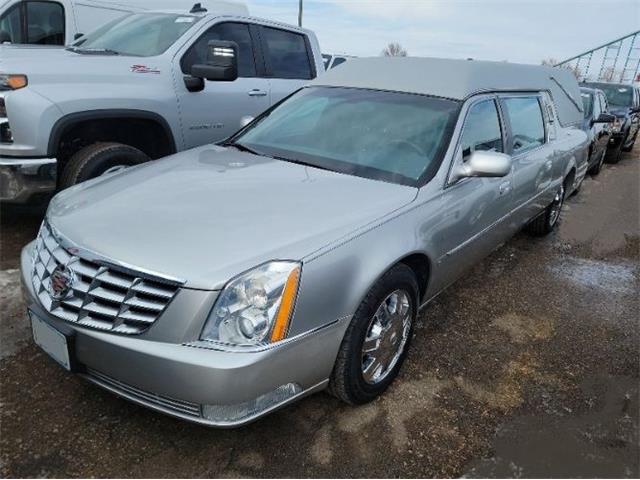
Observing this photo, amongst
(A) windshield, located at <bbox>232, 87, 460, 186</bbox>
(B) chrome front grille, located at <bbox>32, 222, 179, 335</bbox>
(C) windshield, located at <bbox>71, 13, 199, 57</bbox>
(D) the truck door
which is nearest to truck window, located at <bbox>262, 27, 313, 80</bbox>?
(D) the truck door

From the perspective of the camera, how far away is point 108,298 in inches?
82.0

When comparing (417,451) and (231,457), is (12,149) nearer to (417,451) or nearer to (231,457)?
(231,457)

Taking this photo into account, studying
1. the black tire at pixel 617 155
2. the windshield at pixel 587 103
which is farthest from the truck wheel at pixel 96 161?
the black tire at pixel 617 155

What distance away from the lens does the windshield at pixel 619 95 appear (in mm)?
13242

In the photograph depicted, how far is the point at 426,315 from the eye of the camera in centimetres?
372

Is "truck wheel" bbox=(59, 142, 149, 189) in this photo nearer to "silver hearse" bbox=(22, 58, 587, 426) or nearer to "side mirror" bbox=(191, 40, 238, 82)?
"side mirror" bbox=(191, 40, 238, 82)

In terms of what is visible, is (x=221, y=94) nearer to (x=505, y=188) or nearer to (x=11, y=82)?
(x=11, y=82)

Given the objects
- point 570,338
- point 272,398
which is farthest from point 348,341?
point 570,338

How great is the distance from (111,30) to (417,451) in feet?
15.8

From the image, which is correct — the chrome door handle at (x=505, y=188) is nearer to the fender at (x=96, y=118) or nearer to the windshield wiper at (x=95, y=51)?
the fender at (x=96, y=118)

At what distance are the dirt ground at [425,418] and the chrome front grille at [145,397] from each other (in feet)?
0.99

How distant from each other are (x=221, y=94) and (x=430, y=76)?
2.17 meters

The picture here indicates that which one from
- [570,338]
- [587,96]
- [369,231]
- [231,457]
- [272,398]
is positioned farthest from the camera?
[587,96]

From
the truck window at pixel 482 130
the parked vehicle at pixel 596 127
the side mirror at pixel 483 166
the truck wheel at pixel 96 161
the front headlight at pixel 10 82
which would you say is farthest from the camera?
the parked vehicle at pixel 596 127
